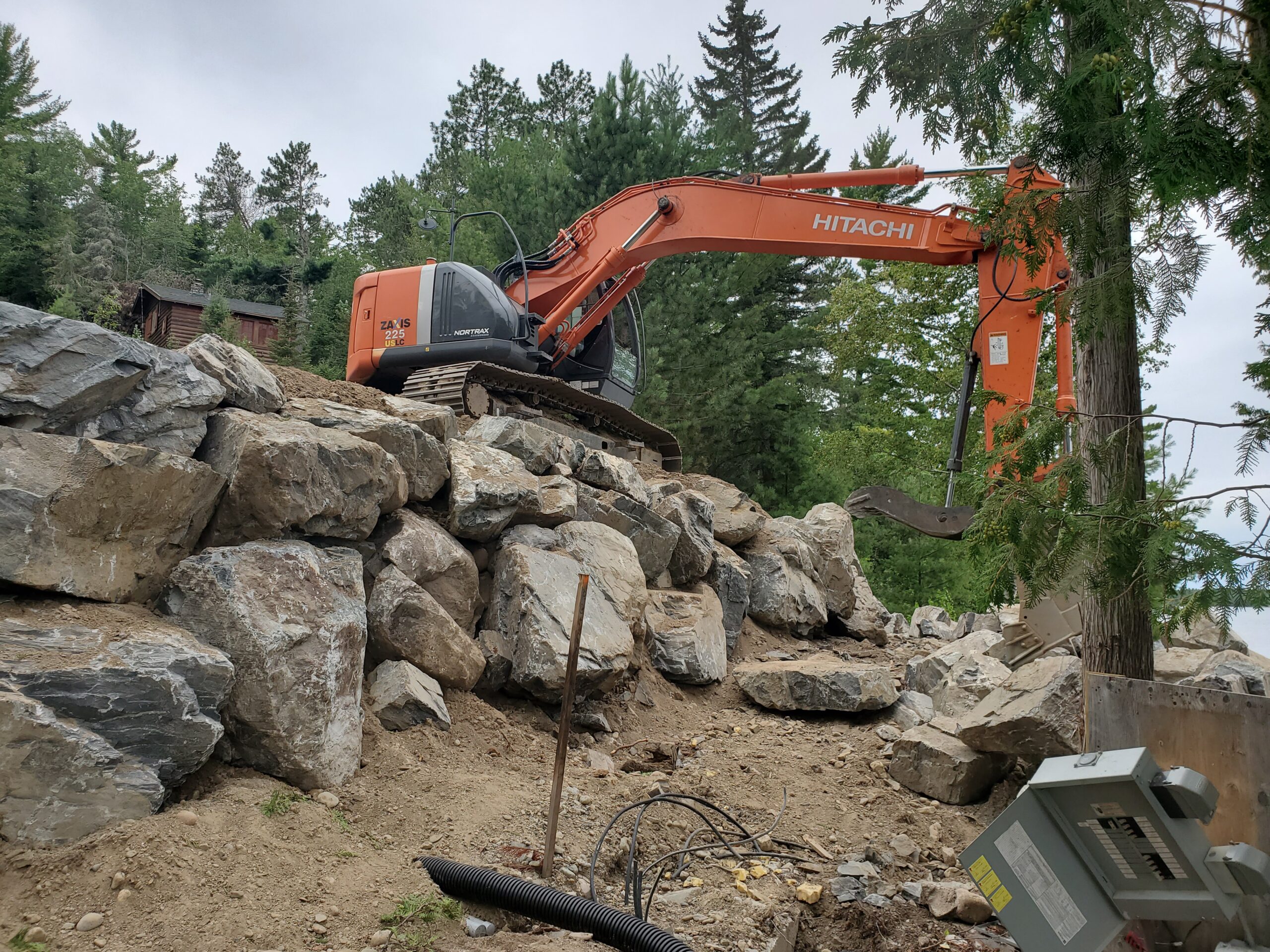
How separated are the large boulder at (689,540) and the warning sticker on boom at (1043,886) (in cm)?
560

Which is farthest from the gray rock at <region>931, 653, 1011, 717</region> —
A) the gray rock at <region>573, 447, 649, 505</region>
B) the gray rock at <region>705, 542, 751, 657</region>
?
the gray rock at <region>573, 447, 649, 505</region>

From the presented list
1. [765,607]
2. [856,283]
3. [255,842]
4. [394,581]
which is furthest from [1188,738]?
[856,283]

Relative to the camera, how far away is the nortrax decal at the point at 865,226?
875cm

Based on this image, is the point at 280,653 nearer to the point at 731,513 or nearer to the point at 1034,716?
the point at 1034,716

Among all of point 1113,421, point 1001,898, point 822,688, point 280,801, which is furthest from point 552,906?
point 822,688

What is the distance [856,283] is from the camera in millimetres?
19484

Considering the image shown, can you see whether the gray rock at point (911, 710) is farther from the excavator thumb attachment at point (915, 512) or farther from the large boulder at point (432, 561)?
the large boulder at point (432, 561)

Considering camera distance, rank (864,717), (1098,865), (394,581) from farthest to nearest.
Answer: (864,717), (394,581), (1098,865)

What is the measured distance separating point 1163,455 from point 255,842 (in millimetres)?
4075

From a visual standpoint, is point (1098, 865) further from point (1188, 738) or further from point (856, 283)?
point (856, 283)

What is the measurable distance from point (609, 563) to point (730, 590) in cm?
207

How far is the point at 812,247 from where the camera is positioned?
9250mm

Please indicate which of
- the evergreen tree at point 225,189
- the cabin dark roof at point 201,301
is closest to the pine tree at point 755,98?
the cabin dark roof at point 201,301

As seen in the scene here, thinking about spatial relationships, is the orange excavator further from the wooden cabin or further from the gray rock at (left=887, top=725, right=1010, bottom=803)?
the wooden cabin
